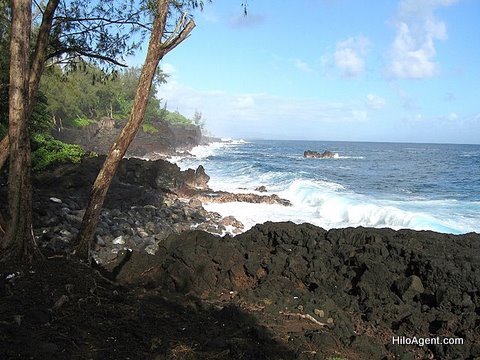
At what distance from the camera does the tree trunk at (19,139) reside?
198 inches

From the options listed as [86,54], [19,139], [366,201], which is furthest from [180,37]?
[366,201]

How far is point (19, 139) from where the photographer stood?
5094 millimetres

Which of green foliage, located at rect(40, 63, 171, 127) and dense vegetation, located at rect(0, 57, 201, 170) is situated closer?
dense vegetation, located at rect(0, 57, 201, 170)

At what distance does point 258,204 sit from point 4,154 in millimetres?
14591

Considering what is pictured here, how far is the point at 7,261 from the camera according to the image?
500cm

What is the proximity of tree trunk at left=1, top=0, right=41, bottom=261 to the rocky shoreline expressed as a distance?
44cm

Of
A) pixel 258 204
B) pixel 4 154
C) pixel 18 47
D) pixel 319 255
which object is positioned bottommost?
pixel 258 204

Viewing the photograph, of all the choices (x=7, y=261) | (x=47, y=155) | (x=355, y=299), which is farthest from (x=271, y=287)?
(x=47, y=155)

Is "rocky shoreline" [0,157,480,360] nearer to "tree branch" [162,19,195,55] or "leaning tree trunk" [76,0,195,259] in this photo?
"leaning tree trunk" [76,0,195,259]

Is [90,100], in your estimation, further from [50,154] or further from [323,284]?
[323,284]

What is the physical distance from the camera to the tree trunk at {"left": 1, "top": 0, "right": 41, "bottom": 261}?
5.04 metres

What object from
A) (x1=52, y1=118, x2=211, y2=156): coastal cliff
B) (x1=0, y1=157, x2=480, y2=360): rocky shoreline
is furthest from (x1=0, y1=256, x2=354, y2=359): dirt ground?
(x1=52, y1=118, x2=211, y2=156): coastal cliff

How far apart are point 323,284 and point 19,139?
15.6 ft

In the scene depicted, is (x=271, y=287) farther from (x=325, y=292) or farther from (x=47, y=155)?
(x=47, y=155)
